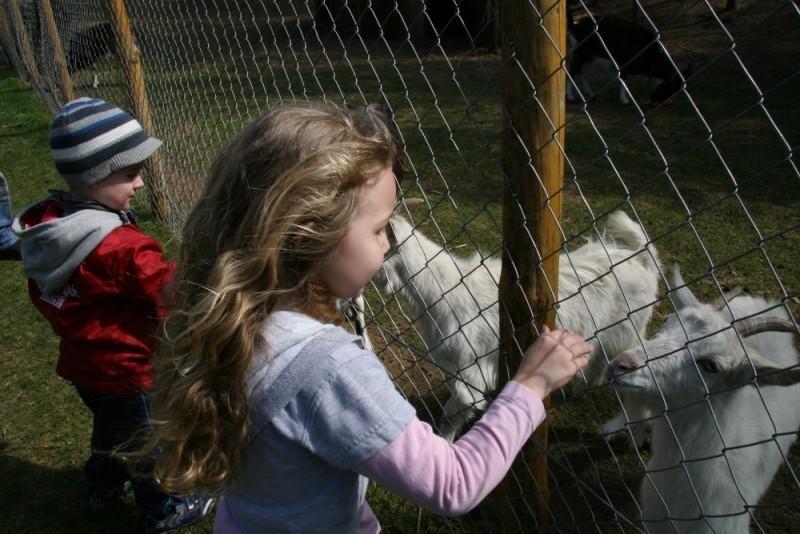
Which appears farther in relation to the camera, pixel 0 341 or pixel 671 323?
pixel 0 341

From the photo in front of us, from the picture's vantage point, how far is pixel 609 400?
3.76 m

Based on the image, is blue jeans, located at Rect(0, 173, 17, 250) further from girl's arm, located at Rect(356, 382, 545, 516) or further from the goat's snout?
the goat's snout

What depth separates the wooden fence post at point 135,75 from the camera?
16.5 feet

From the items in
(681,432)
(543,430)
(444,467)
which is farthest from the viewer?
(681,432)

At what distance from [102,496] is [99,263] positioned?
1306 millimetres

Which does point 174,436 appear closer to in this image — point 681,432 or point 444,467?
point 444,467

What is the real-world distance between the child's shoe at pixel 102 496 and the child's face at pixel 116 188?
136cm

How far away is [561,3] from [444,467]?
1042 millimetres

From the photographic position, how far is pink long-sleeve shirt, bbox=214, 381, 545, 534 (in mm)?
1222

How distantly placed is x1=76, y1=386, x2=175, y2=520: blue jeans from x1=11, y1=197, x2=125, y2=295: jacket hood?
0.54 metres

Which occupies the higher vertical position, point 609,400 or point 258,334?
point 258,334

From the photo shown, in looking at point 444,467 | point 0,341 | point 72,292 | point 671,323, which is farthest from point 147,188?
point 444,467

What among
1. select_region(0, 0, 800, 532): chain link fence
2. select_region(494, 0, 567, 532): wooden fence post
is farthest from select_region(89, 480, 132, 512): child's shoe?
select_region(494, 0, 567, 532): wooden fence post

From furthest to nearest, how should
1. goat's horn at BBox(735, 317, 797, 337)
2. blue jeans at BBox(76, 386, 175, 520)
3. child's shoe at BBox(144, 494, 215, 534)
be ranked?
child's shoe at BBox(144, 494, 215, 534) < blue jeans at BBox(76, 386, 175, 520) < goat's horn at BBox(735, 317, 797, 337)
